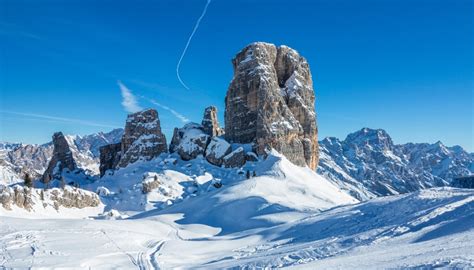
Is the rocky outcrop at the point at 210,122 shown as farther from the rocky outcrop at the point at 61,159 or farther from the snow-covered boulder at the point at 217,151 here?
the rocky outcrop at the point at 61,159

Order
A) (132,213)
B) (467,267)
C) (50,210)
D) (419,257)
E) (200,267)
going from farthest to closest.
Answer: (132,213) < (50,210) < (200,267) < (419,257) < (467,267)

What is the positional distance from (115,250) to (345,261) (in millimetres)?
16478

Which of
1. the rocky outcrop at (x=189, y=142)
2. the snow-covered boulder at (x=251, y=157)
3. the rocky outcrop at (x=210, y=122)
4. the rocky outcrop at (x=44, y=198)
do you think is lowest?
the rocky outcrop at (x=44, y=198)

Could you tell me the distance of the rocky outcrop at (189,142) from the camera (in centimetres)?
10138

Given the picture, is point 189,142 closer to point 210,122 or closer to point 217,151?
point 217,151

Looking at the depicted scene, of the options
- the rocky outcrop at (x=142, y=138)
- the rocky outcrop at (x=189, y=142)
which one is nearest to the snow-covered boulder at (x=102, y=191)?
the rocky outcrop at (x=142, y=138)

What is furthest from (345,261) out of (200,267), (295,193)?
(295,193)

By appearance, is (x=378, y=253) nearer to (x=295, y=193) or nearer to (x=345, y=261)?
(x=345, y=261)

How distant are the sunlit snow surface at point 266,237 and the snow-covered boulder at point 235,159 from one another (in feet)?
110

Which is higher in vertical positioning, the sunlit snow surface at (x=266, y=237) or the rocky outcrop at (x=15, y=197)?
the rocky outcrop at (x=15, y=197)

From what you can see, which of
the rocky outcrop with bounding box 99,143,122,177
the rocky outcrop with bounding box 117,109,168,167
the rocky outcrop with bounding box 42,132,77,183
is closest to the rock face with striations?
the rocky outcrop with bounding box 117,109,168,167

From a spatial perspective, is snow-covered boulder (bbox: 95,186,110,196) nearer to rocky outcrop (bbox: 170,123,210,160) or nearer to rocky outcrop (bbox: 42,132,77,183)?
rocky outcrop (bbox: 170,123,210,160)

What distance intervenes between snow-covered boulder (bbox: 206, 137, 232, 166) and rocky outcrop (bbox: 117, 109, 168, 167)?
46.1 ft

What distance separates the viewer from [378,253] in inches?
723
